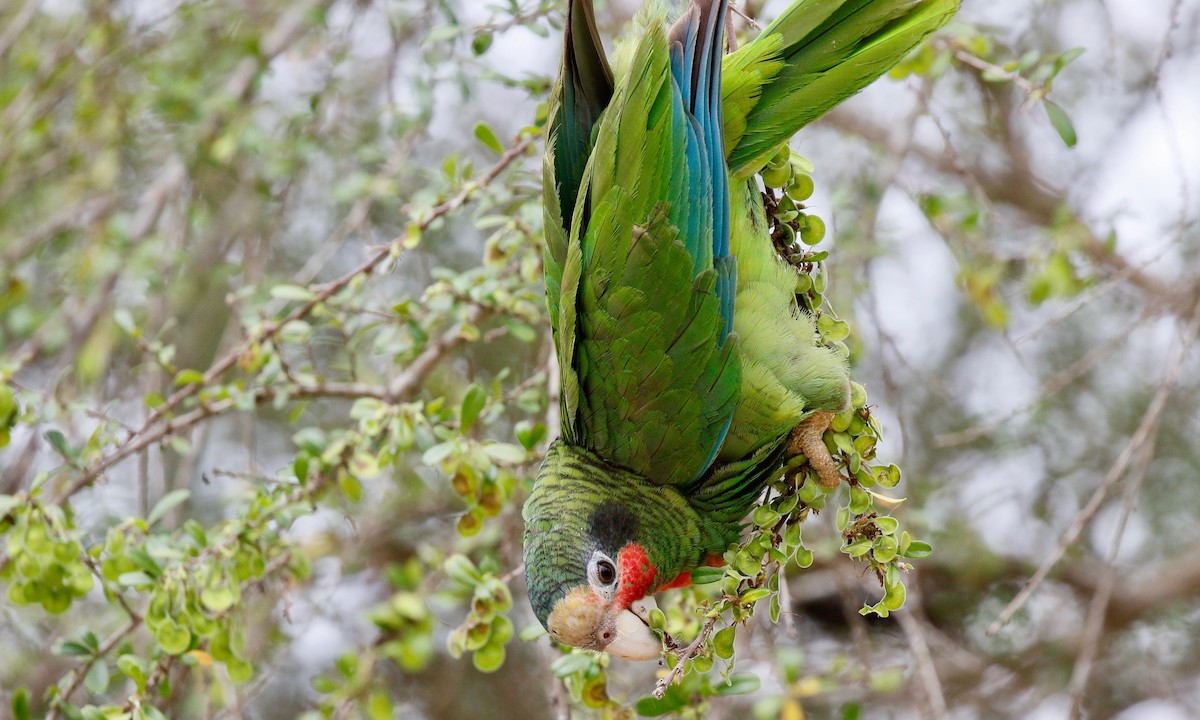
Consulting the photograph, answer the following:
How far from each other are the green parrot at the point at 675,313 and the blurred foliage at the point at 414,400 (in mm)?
138

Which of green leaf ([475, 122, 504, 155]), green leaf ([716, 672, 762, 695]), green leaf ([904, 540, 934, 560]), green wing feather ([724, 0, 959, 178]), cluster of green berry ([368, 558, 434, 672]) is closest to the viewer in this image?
green leaf ([904, 540, 934, 560])

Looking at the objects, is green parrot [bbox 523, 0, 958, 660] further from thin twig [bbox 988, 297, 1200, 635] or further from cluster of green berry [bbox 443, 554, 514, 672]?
thin twig [bbox 988, 297, 1200, 635]

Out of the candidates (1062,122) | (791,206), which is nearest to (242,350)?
(791,206)

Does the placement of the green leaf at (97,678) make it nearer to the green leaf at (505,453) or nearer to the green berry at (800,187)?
the green leaf at (505,453)

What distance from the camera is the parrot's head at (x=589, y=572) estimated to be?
213cm

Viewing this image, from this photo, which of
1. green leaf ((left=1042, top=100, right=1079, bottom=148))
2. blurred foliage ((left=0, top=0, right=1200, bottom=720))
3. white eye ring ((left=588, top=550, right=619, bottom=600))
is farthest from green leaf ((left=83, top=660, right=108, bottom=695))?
green leaf ((left=1042, top=100, right=1079, bottom=148))

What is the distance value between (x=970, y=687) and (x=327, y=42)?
3.88 metres

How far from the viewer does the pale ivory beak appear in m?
2.14

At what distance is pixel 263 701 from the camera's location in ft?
16.5

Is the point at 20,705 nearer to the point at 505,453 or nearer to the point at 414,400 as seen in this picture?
the point at 505,453

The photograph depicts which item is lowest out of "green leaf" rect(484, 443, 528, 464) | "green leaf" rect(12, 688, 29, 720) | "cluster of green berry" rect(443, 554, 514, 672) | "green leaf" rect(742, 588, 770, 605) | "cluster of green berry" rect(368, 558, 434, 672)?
"green leaf" rect(12, 688, 29, 720)

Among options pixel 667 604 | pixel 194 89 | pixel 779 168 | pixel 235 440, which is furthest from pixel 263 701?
pixel 779 168

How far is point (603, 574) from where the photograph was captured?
7.05 feet

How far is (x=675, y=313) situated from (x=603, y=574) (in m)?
0.55
